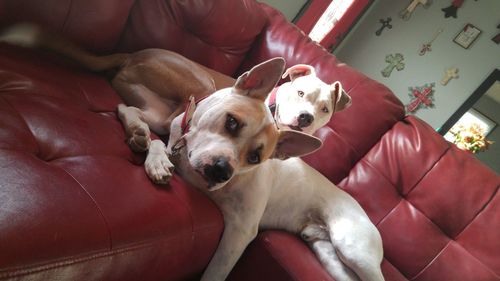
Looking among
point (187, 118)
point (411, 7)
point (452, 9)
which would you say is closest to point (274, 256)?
point (187, 118)

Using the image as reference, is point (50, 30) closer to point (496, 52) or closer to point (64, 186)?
point (64, 186)

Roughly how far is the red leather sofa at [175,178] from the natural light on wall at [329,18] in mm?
2014

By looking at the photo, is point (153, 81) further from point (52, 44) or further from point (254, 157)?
point (254, 157)

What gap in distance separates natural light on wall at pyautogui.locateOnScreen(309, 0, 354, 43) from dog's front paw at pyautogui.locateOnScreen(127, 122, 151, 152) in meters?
3.74

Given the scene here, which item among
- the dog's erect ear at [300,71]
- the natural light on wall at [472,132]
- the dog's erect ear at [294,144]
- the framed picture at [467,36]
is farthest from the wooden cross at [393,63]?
the dog's erect ear at [294,144]

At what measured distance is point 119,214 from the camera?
37.9 inches

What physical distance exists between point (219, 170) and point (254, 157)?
238 millimetres

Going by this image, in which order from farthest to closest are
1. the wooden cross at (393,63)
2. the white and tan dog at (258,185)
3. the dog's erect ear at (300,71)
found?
the wooden cross at (393,63) → the dog's erect ear at (300,71) → the white and tan dog at (258,185)

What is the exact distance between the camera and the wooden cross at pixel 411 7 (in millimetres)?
5207

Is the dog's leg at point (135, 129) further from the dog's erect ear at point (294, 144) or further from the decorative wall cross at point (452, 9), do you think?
the decorative wall cross at point (452, 9)

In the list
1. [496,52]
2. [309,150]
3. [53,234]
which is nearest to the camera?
[53,234]

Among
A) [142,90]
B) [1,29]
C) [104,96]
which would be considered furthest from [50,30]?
[142,90]

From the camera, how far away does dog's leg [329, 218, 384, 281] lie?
1.71 meters

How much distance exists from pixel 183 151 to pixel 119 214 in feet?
1.87
